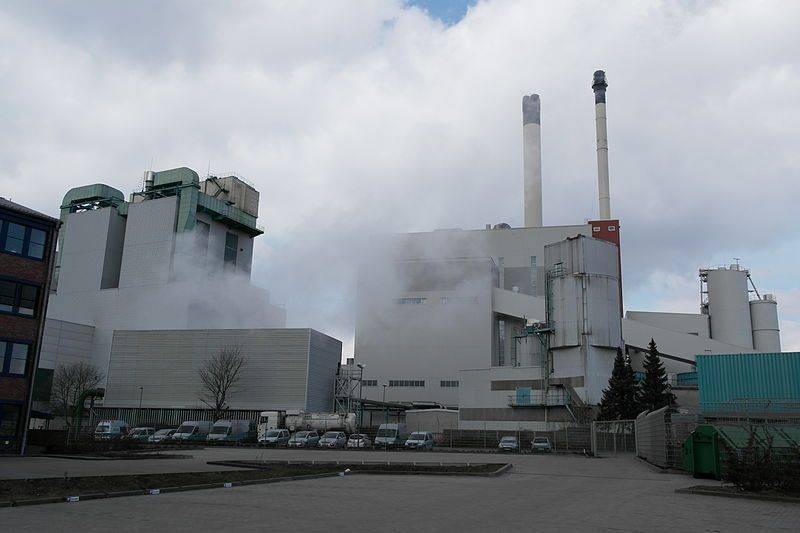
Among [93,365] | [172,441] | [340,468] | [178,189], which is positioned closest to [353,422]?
[172,441]

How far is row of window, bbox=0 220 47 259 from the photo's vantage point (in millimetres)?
34125

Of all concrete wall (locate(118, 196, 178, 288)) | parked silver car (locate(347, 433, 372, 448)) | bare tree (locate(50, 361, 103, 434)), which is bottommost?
parked silver car (locate(347, 433, 372, 448))

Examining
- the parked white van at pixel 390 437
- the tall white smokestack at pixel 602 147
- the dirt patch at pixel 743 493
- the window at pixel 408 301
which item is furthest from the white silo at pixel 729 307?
the dirt patch at pixel 743 493

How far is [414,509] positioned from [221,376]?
62.8 meters

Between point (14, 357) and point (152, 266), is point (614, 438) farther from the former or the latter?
point (152, 266)

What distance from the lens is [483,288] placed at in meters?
85.2

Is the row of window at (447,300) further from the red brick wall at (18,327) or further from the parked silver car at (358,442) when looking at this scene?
the red brick wall at (18,327)

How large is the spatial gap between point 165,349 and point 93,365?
501 inches

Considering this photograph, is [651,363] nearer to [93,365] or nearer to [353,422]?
[353,422]

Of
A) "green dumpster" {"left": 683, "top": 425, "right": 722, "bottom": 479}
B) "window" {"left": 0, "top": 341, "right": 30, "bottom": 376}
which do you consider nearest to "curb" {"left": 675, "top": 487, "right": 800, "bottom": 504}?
"green dumpster" {"left": 683, "top": 425, "right": 722, "bottom": 479}

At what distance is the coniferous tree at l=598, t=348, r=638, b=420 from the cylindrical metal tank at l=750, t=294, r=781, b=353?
39897 mm

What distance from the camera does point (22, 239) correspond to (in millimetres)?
34875

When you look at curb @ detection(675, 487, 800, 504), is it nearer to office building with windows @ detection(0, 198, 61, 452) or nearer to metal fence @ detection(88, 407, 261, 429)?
office building with windows @ detection(0, 198, 61, 452)

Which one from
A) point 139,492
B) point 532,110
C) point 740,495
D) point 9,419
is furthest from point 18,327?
point 532,110
